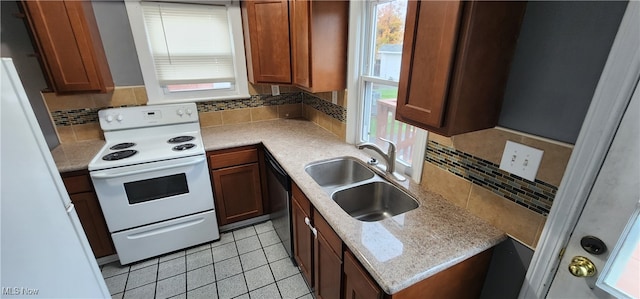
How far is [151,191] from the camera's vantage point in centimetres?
194

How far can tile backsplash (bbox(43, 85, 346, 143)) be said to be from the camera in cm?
212

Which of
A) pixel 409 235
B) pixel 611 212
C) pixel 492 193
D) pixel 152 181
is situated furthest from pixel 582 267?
pixel 152 181

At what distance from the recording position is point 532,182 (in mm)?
955

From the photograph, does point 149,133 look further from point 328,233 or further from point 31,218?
point 328,233

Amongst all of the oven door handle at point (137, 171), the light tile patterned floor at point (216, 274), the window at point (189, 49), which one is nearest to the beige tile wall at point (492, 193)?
the light tile patterned floor at point (216, 274)

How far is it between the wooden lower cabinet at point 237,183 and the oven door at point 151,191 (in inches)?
4.7

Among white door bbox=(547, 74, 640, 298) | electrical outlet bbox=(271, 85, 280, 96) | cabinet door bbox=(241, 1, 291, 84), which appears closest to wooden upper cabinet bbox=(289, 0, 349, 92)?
cabinet door bbox=(241, 1, 291, 84)

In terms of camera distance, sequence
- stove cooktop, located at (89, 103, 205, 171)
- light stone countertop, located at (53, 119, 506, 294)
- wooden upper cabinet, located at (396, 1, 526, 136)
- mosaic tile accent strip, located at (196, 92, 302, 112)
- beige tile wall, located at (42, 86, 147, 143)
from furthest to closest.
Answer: mosaic tile accent strip, located at (196, 92, 302, 112) < beige tile wall, located at (42, 86, 147, 143) < stove cooktop, located at (89, 103, 205, 171) < light stone countertop, located at (53, 119, 506, 294) < wooden upper cabinet, located at (396, 1, 526, 136)

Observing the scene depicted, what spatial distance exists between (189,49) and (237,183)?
1.24 m

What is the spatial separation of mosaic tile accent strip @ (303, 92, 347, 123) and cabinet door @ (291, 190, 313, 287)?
2.52 feet

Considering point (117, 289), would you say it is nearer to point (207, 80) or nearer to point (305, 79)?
point (207, 80)

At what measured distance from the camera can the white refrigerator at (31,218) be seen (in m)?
0.83

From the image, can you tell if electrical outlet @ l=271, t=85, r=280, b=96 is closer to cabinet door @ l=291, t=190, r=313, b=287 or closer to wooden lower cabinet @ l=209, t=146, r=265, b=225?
wooden lower cabinet @ l=209, t=146, r=265, b=225

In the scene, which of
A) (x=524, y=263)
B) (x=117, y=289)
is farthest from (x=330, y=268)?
(x=117, y=289)
